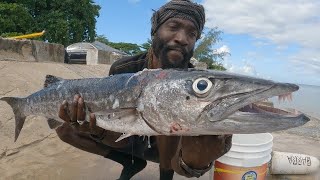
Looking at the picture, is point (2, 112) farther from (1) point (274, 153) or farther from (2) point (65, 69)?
(1) point (274, 153)

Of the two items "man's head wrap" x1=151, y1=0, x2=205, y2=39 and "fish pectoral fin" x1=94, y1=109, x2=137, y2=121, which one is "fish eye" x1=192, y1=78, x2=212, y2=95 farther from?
"man's head wrap" x1=151, y1=0, x2=205, y2=39

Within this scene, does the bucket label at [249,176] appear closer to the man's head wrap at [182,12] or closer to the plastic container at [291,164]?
the plastic container at [291,164]

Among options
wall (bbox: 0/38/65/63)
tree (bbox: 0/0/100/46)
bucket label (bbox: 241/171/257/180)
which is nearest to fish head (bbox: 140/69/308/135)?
bucket label (bbox: 241/171/257/180)

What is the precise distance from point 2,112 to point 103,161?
5.09 ft

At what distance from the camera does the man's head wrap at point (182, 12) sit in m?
3.72

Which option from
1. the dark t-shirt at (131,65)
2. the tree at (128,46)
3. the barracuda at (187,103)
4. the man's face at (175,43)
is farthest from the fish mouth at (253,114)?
the tree at (128,46)

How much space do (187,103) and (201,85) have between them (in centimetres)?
13

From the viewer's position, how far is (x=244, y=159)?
3.38m

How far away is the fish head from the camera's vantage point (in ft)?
6.33

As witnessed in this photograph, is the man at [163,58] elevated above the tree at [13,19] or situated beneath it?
situated beneath

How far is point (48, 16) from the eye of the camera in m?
29.6

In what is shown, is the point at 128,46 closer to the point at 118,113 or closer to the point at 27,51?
the point at 27,51

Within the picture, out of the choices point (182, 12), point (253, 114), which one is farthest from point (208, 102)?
point (182, 12)

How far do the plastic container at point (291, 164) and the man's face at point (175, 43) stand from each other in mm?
1723
